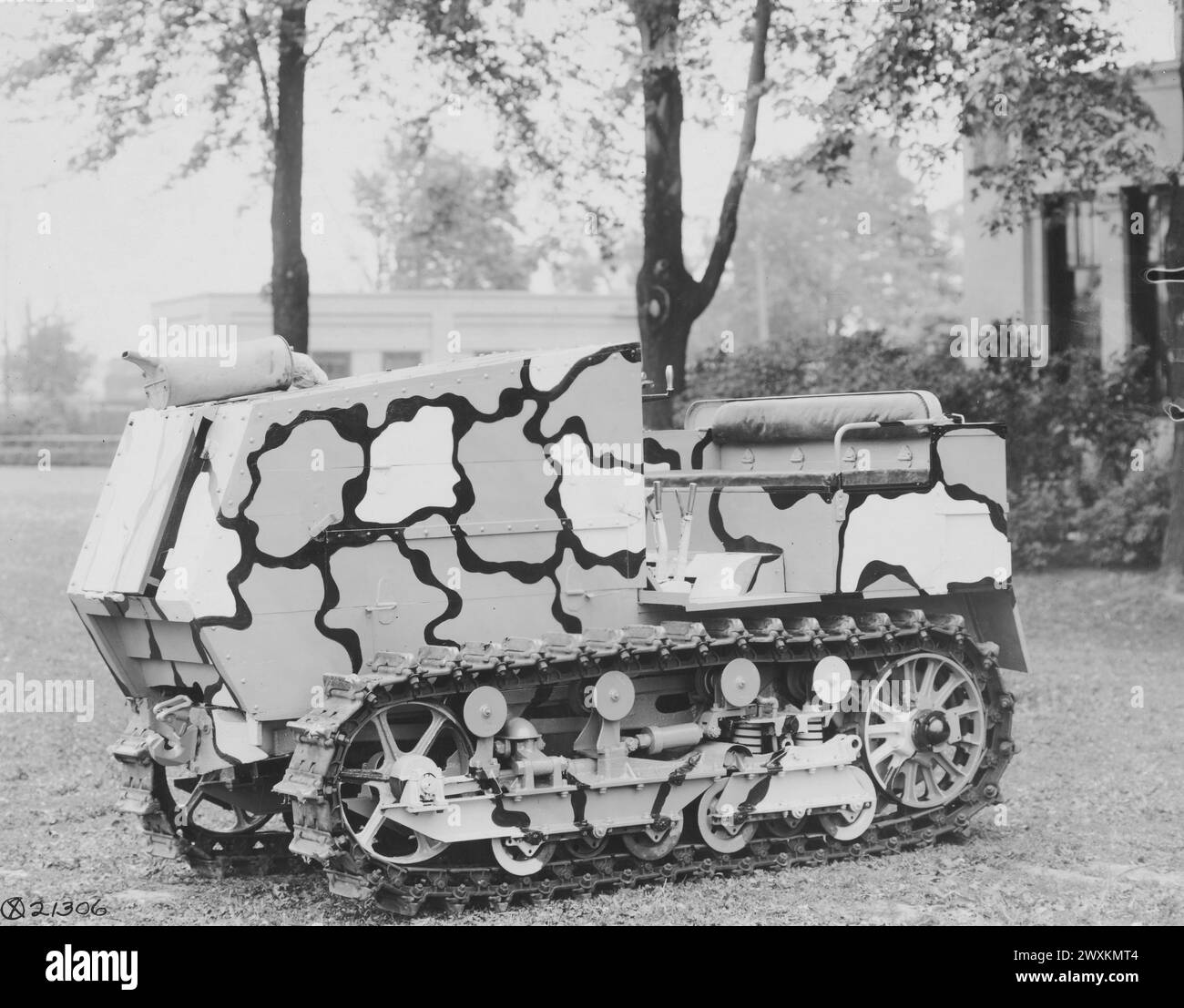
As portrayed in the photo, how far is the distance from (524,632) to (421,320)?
2838cm

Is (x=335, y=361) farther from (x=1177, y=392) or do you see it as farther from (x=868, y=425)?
(x=868, y=425)

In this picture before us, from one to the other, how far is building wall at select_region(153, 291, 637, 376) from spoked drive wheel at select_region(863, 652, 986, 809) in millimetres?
22553

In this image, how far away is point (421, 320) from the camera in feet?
117

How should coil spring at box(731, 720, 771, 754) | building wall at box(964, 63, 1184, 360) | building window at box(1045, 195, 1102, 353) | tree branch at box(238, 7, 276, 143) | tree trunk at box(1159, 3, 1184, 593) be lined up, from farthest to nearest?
building window at box(1045, 195, 1102, 353) → building wall at box(964, 63, 1184, 360) → tree trunk at box(1159, 3, 1184, 593) → tree branch at box(238, 7, 276, 143) → coil spring at box(731, 720, 771, 754)

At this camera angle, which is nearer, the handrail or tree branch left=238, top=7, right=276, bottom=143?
the handrail

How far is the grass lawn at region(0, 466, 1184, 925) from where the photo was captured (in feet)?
24.8

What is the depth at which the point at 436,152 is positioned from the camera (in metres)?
39.2

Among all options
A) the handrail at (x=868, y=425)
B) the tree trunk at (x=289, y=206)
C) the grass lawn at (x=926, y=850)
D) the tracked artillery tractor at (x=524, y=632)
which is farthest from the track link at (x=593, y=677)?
the tree trunk at (x=289, y=206)

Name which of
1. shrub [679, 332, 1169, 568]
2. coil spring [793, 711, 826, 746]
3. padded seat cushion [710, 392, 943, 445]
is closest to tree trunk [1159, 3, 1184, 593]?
shrub [679, 332, 1169, 568]

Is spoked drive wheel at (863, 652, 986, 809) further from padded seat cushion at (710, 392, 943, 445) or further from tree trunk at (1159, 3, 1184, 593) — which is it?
tree trunk at (1159, 3, 1184, 593)

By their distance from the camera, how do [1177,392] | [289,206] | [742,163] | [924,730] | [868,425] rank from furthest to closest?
1. [742,163]
2. [1177,392]
3. [289,206]
4. [924,730]
5. [868,425]

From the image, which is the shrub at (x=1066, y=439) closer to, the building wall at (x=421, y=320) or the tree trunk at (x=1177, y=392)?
the tree trunk at (x=1177, y=392)

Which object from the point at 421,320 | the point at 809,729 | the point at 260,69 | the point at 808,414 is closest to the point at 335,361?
the point at 421,320

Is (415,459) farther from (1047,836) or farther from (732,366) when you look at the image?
(732,366)
